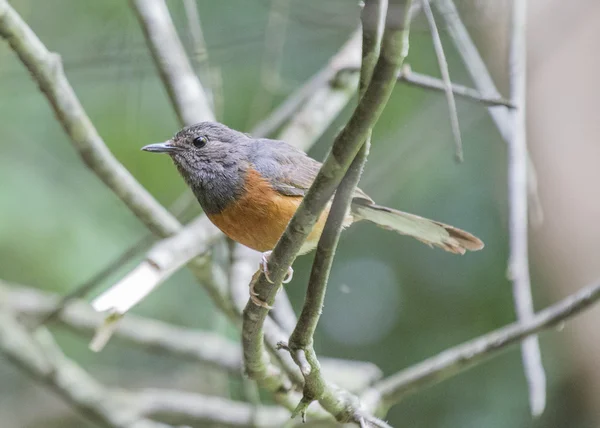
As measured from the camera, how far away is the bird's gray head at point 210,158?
3408 millimetres

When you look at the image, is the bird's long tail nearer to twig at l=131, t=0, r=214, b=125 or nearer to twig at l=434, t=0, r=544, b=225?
twig at l=434, t=0, r=544, b=225

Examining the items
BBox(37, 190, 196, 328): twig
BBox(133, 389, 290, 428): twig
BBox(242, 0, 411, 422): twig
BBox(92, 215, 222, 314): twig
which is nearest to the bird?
BBox(92, 215, 222, 314): twig

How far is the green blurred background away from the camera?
5277mm

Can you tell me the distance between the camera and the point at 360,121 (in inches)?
62.4

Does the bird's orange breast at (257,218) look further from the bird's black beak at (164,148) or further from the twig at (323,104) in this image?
the twig at (323,104)

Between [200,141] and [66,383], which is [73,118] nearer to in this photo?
[200,141]

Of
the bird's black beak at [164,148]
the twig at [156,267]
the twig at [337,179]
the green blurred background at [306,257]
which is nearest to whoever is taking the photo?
the twig at [337,179]

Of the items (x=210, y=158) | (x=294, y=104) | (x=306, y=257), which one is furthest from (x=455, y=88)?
(x=306, y=257)

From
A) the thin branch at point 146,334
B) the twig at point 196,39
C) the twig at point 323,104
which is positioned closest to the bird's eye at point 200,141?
the twig at point 196,39

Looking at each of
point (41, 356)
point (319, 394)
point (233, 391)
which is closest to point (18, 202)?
point (41, 356)

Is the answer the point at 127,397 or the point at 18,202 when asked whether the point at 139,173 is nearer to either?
the point at 18,202

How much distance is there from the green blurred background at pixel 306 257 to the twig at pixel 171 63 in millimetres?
1134

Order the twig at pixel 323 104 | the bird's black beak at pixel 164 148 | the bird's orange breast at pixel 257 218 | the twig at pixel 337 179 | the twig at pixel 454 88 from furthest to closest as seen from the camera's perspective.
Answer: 1. the twig at pixel 323 104
2. the bird's black beak at pixel 164 148
3. the bird's orange breast at pixel 257 218
4. the twig at pixel 454 88
5. the twig at pixel 337 179

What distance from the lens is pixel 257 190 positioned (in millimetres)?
3365
